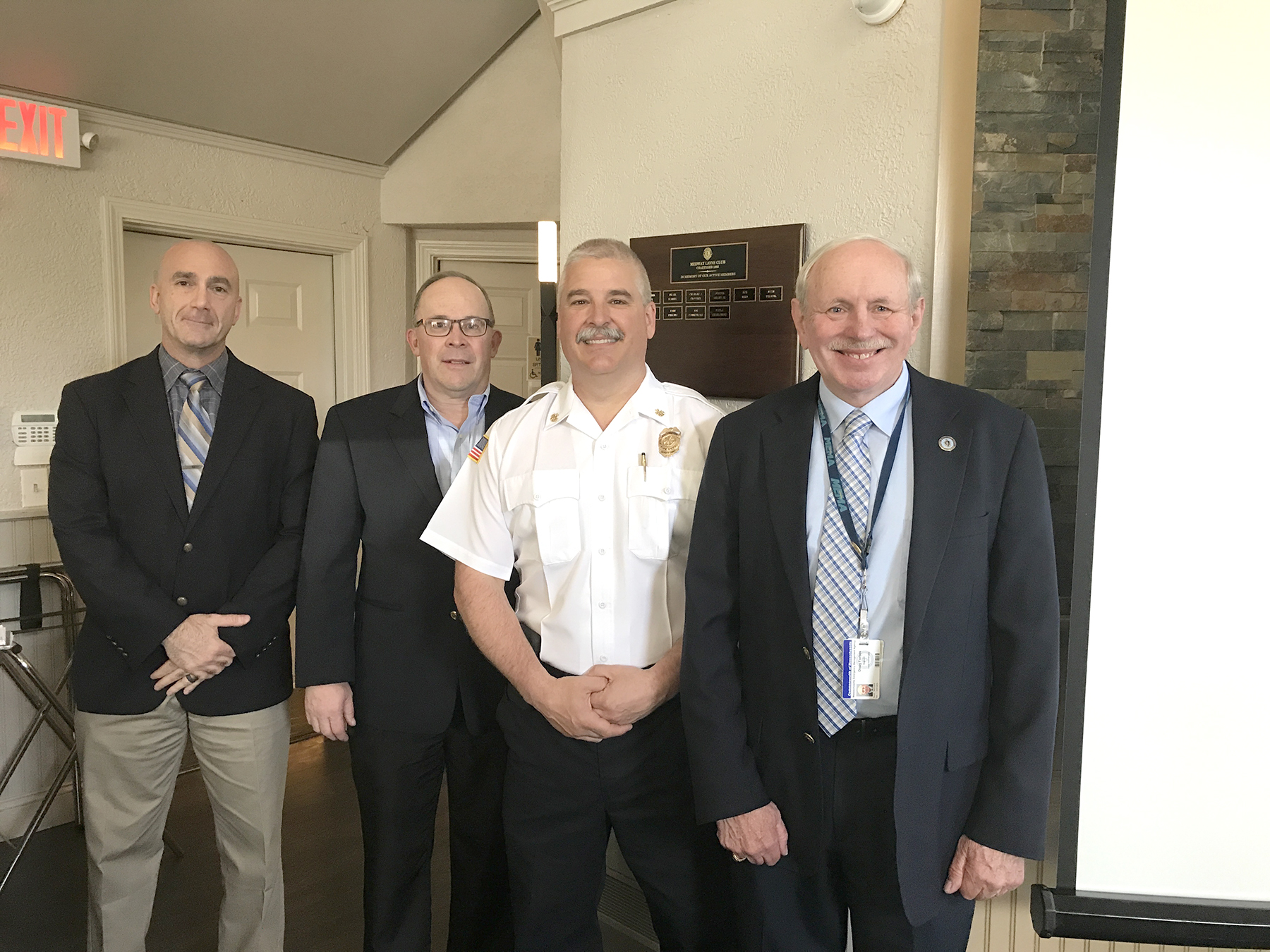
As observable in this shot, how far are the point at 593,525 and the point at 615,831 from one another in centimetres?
60

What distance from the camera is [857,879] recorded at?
56.3 inches

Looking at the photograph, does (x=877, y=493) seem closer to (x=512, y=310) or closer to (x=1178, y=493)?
(x=1178, y=493)

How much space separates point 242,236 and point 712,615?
9.48ft

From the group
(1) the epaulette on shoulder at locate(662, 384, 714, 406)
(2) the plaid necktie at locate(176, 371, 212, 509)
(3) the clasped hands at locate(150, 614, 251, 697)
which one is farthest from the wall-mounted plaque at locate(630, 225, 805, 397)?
(3) the clasped hands at locate(150, 614, 251, 697)

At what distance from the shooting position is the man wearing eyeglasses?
76.9 inches

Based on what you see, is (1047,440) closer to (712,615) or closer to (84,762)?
(712,615)

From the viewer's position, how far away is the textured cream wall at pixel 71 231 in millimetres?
2883

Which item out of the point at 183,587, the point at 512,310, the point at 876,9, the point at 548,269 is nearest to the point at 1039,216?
the point at 876,9

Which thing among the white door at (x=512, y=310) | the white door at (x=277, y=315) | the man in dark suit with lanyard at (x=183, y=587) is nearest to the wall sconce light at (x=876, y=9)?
the man in dark suit with lanyard at (x=183, y=587)

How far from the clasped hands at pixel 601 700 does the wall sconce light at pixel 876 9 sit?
143 centimetres

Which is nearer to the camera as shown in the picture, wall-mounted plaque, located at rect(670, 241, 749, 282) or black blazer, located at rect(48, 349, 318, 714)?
black blazer, located at rect(48, 349, 318, 714)

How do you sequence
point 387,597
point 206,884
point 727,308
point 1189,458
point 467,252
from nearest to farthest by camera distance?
point 1189,458
point 387,597
point 727,308
point 206,884
point 467,252

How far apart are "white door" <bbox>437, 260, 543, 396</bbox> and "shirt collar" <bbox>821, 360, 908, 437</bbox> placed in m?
2.79

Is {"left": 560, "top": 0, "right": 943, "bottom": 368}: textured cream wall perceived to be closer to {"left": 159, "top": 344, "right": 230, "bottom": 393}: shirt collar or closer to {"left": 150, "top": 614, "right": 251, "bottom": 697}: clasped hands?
{"left": 159, "top": 344, "right": 230, "bottom": 393}: shirt collar
